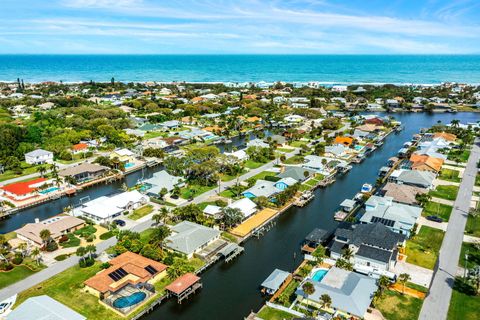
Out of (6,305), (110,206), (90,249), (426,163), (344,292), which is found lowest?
(6,305)

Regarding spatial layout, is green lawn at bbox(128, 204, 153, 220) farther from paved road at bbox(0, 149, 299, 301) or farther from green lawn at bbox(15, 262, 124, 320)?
green lawn at bbox(15, 262, 124, 320)

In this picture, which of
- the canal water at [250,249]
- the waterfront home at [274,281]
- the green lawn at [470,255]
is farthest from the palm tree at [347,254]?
the green lawn at [470,255]

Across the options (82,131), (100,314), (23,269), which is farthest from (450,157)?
(82,131)

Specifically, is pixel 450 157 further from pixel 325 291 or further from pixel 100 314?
pixel 100 314

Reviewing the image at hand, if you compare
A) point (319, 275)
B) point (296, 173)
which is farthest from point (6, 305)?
point (296, 173)

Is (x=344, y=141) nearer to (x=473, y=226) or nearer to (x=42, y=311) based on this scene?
(x=473, y=226)

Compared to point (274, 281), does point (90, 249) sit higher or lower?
higher
